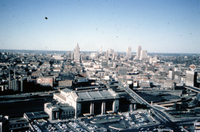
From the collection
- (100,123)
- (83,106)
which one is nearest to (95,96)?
(83,106)

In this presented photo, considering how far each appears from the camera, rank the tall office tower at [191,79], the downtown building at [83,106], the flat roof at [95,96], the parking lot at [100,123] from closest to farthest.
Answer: the parking lot at [100,123] → the downtown building at [83,106] → the flat roof at [95,96] → the tall office tower at [191,79]

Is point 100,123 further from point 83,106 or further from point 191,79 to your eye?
point 191,79

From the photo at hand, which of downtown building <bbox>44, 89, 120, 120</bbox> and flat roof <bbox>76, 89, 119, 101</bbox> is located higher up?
flat roof <bbox>76, 89, 119, 101</bbox>

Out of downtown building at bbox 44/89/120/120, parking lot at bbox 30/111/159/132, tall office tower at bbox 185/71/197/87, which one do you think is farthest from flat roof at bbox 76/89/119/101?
tall office tower at bbox 185/71/197/87

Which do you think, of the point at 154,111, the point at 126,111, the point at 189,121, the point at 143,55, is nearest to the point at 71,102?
the point at 126,111

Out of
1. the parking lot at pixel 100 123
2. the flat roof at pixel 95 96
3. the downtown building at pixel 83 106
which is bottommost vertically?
the parking lot at pixel 100 123

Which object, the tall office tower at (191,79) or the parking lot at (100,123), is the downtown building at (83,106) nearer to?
the parking lot at (100,123)

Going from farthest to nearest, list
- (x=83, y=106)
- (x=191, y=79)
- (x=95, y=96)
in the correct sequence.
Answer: (x=191, y=79), (x=95, y=96), (x=83, y=106)

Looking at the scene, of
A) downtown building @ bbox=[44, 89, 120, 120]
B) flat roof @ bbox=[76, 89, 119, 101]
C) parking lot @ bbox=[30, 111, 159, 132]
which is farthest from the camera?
flat roof @ bbox=[76, 89, 119, 101]

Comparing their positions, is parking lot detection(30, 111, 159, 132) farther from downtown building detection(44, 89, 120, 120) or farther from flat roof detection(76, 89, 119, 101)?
flat roof detection(76, 89, 119, 101)

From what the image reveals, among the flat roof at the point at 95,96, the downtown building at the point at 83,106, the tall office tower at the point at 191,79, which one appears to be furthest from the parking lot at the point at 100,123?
the tall office tower at the point at 191,79

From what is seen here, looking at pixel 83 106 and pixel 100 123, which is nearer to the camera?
pixel 100 123

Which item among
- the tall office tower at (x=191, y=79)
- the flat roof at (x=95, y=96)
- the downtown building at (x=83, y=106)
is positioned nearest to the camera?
the downtown building at (x=83, y=106)

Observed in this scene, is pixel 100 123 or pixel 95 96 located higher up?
pixel 95 96
